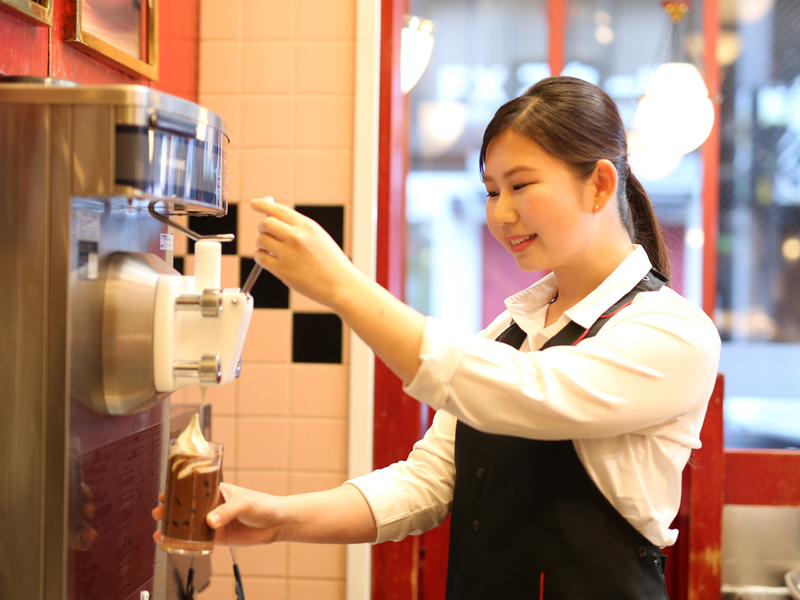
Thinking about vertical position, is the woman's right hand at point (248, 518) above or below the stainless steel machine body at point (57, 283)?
below

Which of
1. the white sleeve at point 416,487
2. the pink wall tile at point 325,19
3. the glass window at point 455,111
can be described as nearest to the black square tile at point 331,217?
the pink wall tile at point 325,19

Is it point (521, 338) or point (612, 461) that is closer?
point (612, 461)

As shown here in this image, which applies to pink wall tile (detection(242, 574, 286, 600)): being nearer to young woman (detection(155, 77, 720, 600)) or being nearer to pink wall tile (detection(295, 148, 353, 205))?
young woman (detection(155, 77, 720, 600))

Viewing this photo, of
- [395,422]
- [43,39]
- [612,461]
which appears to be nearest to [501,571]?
[612,461]

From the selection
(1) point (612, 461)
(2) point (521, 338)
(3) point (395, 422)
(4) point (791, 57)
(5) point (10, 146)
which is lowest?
(3) point (395, 422)

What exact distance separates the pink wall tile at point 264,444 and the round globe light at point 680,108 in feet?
5.59

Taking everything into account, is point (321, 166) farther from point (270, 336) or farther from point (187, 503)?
point (187, 503)

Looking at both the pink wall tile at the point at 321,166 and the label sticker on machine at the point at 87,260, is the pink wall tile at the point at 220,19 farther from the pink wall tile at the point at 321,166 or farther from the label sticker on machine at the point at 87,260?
the label sticker on machine at the point at 87,260

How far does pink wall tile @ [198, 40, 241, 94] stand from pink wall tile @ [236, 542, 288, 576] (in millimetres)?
1441

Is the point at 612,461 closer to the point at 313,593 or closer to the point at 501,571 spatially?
the point at 501,571

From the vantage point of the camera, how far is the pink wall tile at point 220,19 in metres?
2.09

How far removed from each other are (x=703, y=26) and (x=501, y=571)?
7.82ft

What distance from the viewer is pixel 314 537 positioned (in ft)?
3.71

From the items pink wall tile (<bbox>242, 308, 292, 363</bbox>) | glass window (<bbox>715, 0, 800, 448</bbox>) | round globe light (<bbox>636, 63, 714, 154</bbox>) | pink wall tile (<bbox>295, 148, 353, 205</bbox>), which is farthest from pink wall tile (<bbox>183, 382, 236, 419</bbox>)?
glass window (<bbox>715, 0, 800, 448</bbox>)
